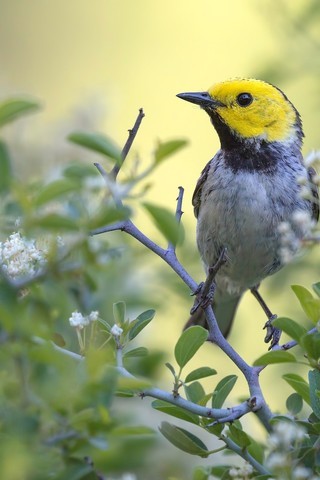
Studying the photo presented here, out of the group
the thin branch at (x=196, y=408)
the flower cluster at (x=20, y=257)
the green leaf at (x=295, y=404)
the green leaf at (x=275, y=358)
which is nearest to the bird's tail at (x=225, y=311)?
the green leaf at (x=295, y=404)

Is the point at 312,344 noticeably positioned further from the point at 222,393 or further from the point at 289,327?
the point at 222,393

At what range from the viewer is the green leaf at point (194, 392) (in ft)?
7.06

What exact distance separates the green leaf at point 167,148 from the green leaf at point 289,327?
50 cm

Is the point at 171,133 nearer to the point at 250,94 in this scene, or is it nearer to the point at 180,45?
the point at 180,45

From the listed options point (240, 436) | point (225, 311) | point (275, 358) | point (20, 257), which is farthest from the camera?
point (225, 311)

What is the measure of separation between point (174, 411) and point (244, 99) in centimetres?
248

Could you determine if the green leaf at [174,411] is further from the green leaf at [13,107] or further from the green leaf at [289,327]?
the green leaf at [13,107]

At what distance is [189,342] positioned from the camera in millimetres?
2086

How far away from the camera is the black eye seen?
13.9 ft

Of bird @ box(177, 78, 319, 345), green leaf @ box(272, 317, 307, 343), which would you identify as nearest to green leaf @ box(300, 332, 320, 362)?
green leaf @ box(272, 317, 307, 343)

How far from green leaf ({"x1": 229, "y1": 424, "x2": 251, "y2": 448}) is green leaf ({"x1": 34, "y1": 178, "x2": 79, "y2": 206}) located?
0.75 metres

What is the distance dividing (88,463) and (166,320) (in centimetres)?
273

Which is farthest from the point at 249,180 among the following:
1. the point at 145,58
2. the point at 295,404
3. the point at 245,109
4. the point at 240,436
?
the point at 145,58

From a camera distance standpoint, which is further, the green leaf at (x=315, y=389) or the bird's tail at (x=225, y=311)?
the bird's tail at (x=225, y=311)
